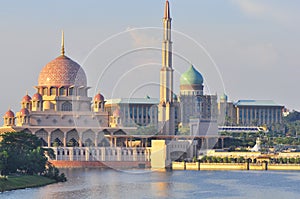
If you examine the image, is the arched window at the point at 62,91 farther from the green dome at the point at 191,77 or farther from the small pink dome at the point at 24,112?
the green dome at the point at 191,77

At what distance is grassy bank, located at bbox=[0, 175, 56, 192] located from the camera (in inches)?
2613

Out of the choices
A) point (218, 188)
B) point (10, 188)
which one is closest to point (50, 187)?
point (10, 188)

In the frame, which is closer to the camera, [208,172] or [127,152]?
[208,172]

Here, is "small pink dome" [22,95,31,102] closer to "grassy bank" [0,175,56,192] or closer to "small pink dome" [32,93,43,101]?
"small pink dome" [32,93,43,101]

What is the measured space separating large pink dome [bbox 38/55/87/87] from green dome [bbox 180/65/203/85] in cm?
4233

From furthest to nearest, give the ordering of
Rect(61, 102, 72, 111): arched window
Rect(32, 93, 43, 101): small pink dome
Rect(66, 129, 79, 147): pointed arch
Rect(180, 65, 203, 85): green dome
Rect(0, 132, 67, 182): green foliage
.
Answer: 1. Rect(180, 65, 203, 85): green dome
2. Rect(61, 102, 72, 111): arched window
3. Rect(32, 93, 43, 101): small pink dome
4. Rect(66, 129, 79, 147): pointed arch
5. Rect(0, 132, 67, 182): green foliage

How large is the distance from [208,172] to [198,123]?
36272 mm

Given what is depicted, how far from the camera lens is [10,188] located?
66688 mm

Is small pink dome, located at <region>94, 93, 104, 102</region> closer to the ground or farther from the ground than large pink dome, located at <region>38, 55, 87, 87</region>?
closer to the ground

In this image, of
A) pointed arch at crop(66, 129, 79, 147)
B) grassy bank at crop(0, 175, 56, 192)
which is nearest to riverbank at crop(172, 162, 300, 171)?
pointed arch at crop(66, 129, 79, 147)

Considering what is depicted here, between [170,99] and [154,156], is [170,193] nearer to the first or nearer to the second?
[154,156]

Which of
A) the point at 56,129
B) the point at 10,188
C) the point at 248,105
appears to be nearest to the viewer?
the point at 10,188

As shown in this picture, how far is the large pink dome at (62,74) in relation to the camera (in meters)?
120

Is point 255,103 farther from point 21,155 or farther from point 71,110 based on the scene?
point 21,155
